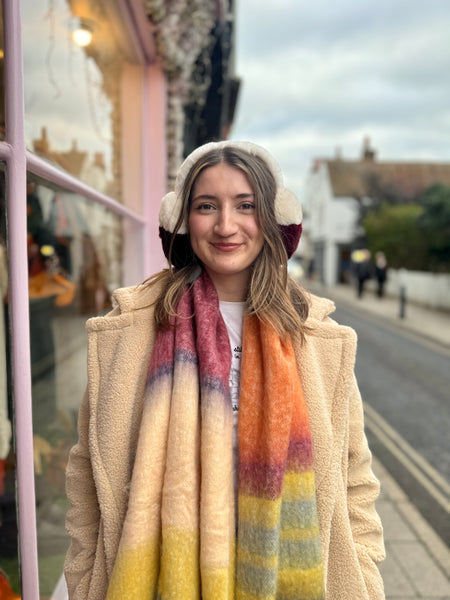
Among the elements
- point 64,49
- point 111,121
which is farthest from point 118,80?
point 64,49

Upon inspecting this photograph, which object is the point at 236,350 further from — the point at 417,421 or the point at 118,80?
the point at 417,421

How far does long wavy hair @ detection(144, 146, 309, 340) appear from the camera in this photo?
1.40m

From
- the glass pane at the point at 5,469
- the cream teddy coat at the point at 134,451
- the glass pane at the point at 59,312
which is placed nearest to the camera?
the cream teddy coat at the point at 134,451

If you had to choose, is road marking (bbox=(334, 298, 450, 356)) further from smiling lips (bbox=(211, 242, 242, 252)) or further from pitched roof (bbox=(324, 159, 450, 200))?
pitched roof (bbox=(324, 159, 450, 200))

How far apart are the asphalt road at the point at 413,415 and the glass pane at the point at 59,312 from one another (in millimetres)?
2645

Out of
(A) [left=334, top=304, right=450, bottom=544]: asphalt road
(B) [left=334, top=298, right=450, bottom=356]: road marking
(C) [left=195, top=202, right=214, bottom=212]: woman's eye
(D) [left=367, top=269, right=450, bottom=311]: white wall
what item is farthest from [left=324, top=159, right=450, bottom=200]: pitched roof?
(C) [left=195, top=202, right=214, bottom=212]: woman's eye

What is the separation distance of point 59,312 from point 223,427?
331 cm

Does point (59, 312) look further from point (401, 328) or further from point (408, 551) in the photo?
point (401, 328)

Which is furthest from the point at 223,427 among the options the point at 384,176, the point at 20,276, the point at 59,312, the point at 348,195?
the point at 384,176

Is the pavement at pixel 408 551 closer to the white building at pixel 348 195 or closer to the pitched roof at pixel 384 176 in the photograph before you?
the white building at pixel 348 195

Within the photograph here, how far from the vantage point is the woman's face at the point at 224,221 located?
138 centimetres

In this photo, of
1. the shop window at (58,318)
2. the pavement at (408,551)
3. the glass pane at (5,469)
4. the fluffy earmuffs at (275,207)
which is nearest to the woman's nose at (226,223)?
the fluffy earmuffs at (275,207)

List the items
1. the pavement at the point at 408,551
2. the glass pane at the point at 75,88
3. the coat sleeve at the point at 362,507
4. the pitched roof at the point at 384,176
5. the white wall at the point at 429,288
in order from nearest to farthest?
1. the coat sleeve at the point at 362,507
2. the glass pane at the point at 75,88
3. the pavement at the point at 408,551
4. the white wall at the point at 429,288
5. the pitched roof at the point at 384,176

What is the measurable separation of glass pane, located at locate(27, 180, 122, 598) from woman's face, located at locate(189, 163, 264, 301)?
1.69 metres
